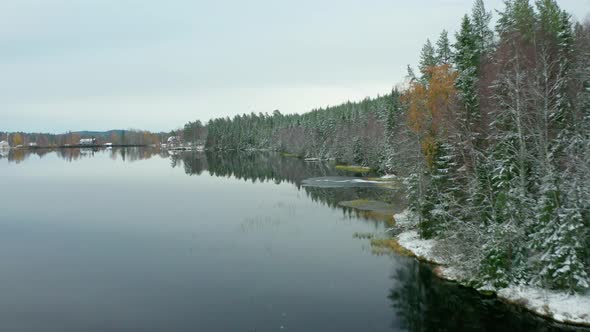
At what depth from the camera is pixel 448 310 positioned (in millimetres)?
22375

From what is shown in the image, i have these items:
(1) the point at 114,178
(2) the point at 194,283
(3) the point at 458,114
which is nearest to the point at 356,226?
(3) the point at 458,114

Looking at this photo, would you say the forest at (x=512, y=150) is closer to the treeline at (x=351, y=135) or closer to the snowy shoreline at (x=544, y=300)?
the snowy shoreline at (x=544, y=300)

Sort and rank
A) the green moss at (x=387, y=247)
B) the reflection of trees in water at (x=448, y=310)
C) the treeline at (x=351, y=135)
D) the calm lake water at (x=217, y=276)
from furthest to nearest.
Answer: the treeline at (x=351, y=135), the green moss at (x=387, y=247), the calm lake water at (x=217, y=276), the reflection of trees in water at (x=448, y=310)

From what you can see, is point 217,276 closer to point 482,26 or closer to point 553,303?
point 553,303

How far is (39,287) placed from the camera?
26078mm

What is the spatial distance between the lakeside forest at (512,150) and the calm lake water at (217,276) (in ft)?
9.58

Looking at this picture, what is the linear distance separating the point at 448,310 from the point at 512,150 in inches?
405

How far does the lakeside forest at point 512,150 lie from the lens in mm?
21359

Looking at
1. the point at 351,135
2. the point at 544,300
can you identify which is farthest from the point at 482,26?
the point at 351,135

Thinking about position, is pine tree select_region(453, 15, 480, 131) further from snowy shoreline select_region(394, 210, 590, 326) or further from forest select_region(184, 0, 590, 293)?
snowy shoreline select_region(394, 210, 590, 326)

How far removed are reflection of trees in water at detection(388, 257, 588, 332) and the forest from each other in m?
1.83

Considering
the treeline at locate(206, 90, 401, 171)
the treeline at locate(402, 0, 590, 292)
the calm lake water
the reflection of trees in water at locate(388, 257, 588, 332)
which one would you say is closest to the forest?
the treeline at locate(402, 0, 590, 292)

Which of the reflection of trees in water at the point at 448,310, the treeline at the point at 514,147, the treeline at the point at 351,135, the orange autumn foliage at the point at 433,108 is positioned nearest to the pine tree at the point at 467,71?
the treeline at the point at 514,147

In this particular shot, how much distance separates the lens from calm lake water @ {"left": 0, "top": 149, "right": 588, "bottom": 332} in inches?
838
